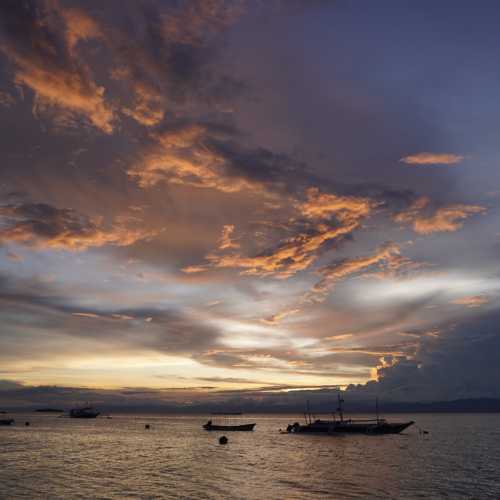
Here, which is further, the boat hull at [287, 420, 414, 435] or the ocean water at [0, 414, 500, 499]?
the boat hull at [287, 420, 414, 435]

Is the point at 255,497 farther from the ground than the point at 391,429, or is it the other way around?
the point at 391,429

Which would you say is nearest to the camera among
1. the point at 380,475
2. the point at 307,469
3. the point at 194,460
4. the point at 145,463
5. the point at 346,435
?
the point at 380,475

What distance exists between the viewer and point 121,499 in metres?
51.8

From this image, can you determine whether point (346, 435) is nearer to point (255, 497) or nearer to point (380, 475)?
point (380, 475)

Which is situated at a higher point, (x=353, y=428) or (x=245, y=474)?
(x=353, y=428)

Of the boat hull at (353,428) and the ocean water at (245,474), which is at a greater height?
the boat hull at (353,428)

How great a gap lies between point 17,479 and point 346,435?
451ft

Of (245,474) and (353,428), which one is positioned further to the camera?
(353,428)

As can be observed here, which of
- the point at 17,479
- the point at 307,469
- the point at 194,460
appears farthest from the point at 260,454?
the point at 17,479

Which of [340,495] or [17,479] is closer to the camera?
[340,495]

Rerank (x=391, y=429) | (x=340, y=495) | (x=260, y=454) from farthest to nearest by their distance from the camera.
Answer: (x=391, y=429) → (x=260, y=454) → (x=340, y=495)

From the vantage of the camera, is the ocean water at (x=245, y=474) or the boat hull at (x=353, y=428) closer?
the ocean water at (x=245, y=474)

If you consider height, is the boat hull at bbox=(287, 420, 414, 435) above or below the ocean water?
above

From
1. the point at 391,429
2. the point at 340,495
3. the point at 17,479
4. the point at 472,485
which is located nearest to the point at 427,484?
the point at 472,485
